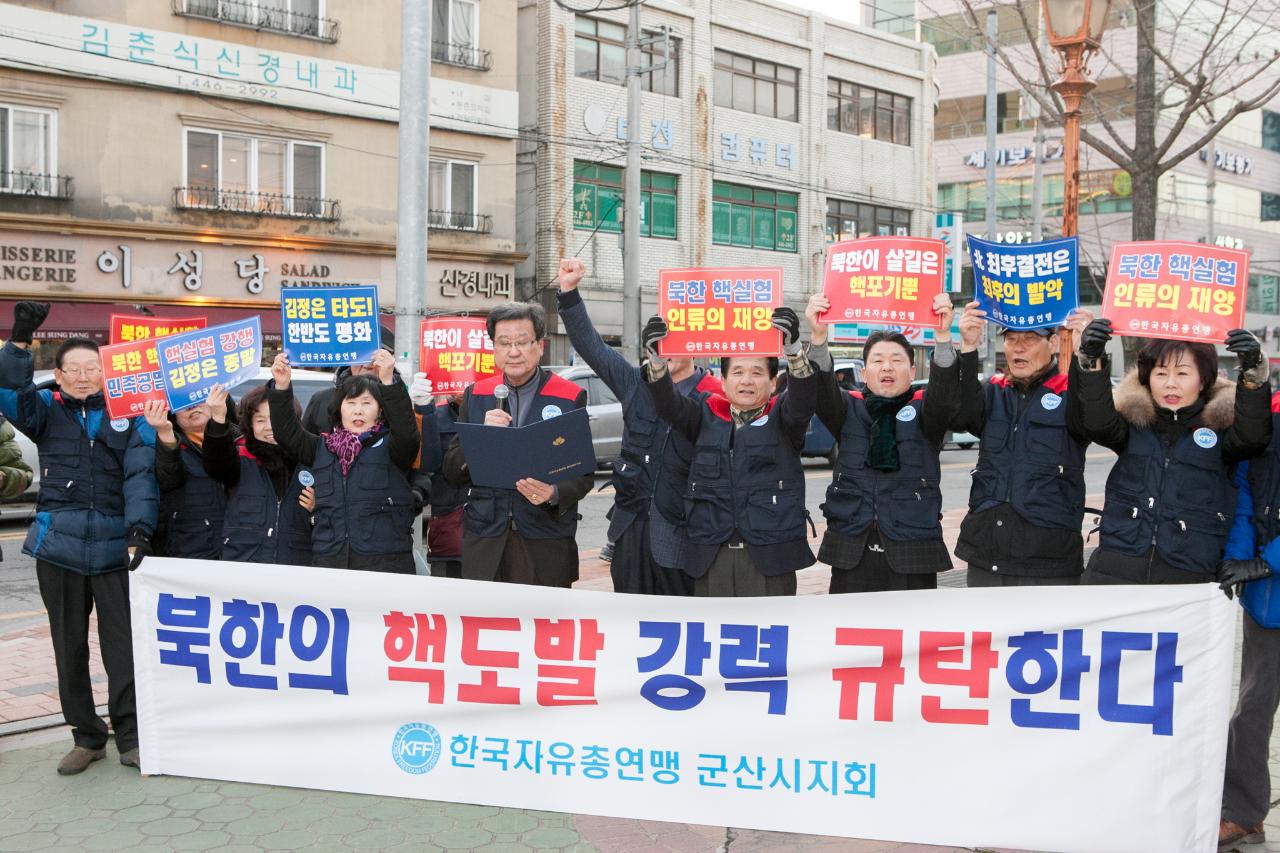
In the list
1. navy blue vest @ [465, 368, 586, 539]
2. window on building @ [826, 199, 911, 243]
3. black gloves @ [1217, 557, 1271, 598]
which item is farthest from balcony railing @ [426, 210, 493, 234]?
black gloves @ [1217, 557, 1271, 598]

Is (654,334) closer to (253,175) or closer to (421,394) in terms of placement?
(421,394)

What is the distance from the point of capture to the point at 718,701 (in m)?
4.46

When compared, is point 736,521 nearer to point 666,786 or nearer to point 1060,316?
point 666,786

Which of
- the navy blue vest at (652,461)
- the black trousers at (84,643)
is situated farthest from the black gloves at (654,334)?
the black trousers at (84,643)

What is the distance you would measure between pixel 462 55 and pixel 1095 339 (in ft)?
73.3

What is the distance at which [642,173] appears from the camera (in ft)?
94.5

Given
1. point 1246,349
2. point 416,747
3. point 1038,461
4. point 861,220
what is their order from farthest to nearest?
point 861,220
point 1038,461
point 416,747
point 1246,349

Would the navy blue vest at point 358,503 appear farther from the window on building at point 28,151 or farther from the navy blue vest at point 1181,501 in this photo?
the window on building at point 28,151

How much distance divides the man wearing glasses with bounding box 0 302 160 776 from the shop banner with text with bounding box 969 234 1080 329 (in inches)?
147

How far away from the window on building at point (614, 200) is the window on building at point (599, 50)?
2.13m

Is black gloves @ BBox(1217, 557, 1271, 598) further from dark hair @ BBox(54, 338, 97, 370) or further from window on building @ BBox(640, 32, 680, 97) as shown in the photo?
window on building @ BBox(640, 32, 680, 97)

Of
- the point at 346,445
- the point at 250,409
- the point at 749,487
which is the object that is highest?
the point at 250,409

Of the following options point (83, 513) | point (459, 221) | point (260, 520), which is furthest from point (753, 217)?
point (83, 513)

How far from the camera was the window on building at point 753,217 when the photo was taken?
100ft
